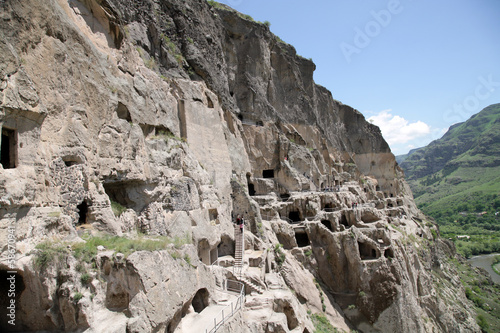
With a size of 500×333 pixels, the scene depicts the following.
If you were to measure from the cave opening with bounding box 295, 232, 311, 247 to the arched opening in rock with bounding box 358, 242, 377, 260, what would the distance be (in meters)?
4.15

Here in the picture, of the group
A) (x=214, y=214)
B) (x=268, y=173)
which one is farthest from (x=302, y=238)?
(x=214, y=214)

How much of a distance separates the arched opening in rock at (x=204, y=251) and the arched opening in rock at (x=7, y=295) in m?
8.56

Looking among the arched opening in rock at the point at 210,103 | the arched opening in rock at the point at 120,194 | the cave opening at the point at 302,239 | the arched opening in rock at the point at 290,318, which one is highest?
the arched opening in rock at the point at 210,103

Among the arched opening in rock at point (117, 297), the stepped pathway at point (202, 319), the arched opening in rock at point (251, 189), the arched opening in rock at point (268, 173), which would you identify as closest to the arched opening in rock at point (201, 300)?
the stepped pathway at point (202, 319)

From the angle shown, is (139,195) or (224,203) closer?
(139,195)

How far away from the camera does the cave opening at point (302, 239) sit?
25203 millimetres

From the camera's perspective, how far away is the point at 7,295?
8.07 metres

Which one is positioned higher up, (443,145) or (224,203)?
(443,145)

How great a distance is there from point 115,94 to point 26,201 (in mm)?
6211

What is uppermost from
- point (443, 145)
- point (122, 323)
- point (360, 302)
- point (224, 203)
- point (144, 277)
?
point (443, 145)

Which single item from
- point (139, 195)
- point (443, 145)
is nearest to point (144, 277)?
point (139, 195)

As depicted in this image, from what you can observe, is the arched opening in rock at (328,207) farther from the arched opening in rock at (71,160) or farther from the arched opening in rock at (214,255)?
the arched opening in rock at (71,160)

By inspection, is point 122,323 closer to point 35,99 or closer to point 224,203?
A: point 35,99

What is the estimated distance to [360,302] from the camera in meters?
22.6
